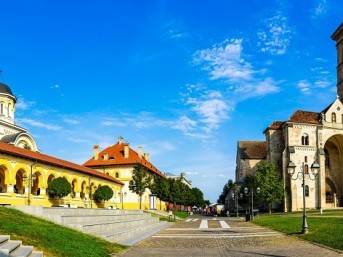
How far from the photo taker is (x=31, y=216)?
60.5 ft

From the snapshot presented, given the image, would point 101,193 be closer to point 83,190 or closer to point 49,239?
point 83,190

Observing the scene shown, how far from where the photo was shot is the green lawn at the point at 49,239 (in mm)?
12609

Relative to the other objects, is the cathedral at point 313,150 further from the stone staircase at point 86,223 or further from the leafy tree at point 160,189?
the stone staircase at point 86,223

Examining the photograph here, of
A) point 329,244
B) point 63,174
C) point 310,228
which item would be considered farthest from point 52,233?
point 63,174

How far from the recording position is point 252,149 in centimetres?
10081

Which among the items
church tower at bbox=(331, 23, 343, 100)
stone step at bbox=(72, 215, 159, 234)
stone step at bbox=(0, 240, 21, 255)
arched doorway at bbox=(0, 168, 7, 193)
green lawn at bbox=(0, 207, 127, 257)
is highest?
church tower at bbox=(331, 23, 343, 100)

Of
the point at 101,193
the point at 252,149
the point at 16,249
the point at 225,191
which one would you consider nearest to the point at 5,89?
the point at 101,193

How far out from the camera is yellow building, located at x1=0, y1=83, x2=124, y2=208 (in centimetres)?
3416

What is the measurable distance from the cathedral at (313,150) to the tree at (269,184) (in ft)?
8.19

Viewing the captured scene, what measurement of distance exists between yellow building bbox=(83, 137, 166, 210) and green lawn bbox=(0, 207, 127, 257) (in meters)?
54.5

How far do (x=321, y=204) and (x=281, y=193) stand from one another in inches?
267

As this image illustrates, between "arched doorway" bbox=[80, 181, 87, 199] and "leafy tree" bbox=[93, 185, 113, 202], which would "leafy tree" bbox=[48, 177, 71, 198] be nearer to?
"arched doorway" bbox=[80, 181, 87, 199]

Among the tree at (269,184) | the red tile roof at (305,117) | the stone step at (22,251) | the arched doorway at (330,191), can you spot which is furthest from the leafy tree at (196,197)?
the stone step at (22,251)

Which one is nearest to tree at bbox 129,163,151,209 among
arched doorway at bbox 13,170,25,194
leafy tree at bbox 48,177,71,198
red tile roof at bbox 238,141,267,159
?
leafy tree at bbox 48,177,71,198
